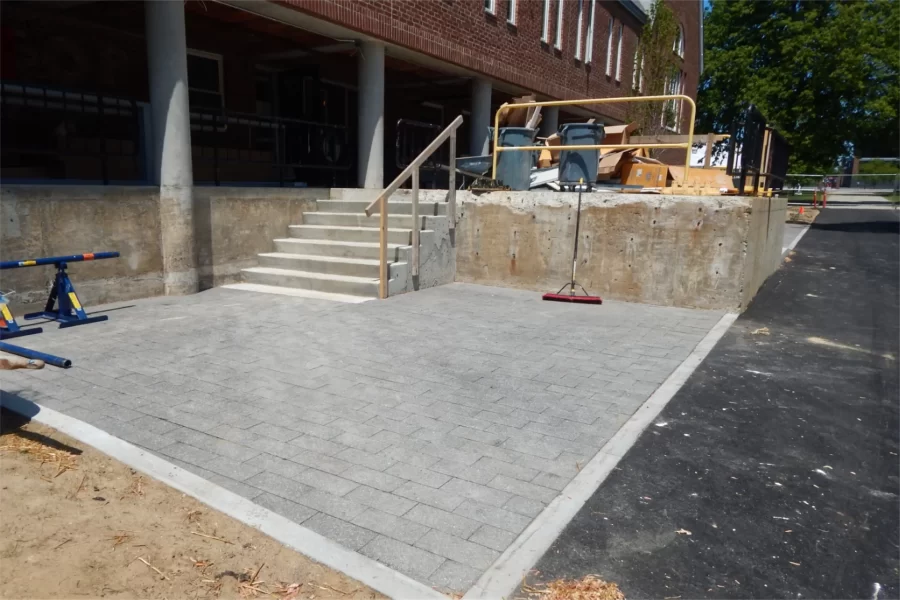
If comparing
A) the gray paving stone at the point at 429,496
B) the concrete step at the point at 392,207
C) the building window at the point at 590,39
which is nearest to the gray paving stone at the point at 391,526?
the gray paving stone at the point at 429,496

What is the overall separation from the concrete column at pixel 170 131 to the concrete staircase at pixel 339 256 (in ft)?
3.45

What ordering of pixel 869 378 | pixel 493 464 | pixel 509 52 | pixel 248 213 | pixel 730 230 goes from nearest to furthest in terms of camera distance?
1. pixel 493 464
2. pixel 869 378
3. pixel 730 230
4. pixel 248 213
5. pixel 509 52

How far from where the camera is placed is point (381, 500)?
314 centimetres

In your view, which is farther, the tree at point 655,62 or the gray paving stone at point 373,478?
the tree at point 655,62

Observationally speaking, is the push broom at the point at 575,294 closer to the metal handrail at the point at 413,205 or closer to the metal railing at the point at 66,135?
the metal handrail at the point at 413,205

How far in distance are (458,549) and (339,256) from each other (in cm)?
680

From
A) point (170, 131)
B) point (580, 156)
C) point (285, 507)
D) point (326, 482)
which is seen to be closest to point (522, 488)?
point (326, 482)

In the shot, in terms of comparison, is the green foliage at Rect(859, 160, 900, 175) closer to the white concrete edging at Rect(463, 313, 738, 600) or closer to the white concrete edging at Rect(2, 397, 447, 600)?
the white concrete edging at Rect(463, 313, 738, 600)

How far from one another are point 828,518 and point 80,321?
6.68 m

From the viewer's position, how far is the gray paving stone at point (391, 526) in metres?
2.84

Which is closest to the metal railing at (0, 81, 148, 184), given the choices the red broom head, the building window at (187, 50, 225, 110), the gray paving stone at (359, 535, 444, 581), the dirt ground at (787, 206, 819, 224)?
the building window at (187, 50, 225, 110)

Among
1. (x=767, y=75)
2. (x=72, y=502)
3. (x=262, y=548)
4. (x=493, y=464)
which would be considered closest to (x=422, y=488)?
(x=493, y=464)

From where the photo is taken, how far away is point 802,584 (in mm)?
2604

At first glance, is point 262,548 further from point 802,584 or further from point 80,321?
point 80,321
